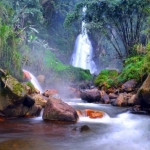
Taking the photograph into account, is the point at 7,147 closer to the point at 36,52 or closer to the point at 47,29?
the point at 36,52

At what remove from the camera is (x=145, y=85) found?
427 inches

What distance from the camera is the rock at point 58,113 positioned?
29.1ft

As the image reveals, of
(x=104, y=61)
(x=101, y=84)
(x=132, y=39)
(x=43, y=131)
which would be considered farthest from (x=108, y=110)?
(x=104, y=61)

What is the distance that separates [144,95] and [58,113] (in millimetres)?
4146

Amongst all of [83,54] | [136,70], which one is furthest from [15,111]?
[83,54]

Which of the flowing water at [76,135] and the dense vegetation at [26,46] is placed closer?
the flowing water at [76,135]

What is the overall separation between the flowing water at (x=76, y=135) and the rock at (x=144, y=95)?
4.16 ft

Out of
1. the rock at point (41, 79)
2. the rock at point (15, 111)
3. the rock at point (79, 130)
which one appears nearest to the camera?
the rock at point (79, 130)

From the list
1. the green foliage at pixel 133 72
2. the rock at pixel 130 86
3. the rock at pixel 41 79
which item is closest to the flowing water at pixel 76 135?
the rock at pixel 130 86

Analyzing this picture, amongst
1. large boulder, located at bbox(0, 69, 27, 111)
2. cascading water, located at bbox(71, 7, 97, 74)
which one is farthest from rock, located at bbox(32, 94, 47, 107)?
cascading water, located at bbox(71, 7, 97, 74)

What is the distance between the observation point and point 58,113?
8.91 m

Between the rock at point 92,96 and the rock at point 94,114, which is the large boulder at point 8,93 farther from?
the rock at point 92,96

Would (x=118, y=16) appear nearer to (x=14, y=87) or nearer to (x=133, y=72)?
(x=133, y=72)

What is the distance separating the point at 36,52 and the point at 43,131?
1395cm
